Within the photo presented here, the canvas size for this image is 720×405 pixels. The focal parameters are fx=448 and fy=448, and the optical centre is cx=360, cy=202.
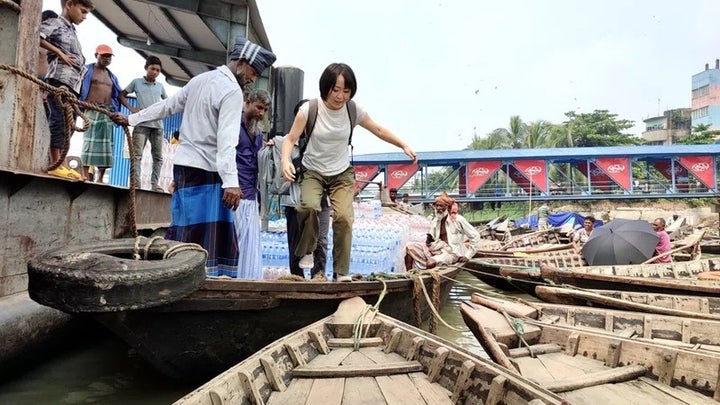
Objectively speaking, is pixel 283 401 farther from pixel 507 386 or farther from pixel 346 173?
Result: pixel 346 173

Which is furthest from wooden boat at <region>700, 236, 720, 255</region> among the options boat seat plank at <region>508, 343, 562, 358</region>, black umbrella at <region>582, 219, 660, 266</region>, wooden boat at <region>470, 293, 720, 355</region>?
boat seat plank at <region>508, 343, 562, 358</region>

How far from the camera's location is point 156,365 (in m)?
2.75

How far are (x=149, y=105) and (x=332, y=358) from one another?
17.3 feet

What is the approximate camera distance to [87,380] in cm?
319

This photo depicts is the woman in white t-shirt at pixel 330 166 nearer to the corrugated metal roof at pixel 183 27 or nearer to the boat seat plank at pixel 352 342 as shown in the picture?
the boat seat plank at pixel 352 342

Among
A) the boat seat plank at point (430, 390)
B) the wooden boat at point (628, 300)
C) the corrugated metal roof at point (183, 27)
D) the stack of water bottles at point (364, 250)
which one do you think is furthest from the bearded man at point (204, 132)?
the corrugated metal roof at point (183, 27)

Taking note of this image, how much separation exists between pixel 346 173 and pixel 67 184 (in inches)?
90.0

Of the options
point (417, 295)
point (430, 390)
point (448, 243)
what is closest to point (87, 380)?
point (430, 390)

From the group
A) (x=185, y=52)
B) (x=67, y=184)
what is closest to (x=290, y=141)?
(x=67, y=184)

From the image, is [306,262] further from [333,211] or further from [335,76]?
[335,76]

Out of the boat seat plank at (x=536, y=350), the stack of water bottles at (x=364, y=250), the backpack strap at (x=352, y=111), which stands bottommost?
the boat seat plank at (x=536, y=350)

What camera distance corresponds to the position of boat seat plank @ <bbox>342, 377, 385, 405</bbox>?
2.05 metres

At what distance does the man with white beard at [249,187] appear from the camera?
3914 millimetres

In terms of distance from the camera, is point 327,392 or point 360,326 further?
point 360,326
